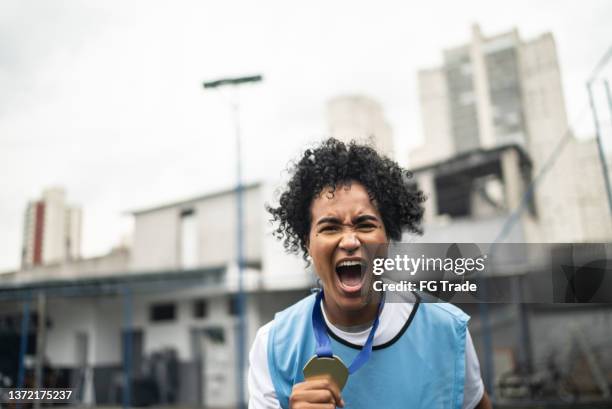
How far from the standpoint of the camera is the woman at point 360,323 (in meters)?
1.60

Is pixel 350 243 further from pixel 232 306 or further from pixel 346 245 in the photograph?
pixel 232 306

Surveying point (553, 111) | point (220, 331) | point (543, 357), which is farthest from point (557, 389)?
point (553, 111)

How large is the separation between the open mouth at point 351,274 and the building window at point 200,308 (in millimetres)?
16150

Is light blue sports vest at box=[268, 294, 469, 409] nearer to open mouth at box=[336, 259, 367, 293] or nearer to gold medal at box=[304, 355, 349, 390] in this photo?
open mouth at box=[336, 259, 367, 293]

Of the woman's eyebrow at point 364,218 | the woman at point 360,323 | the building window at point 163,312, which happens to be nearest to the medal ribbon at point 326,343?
the woman at point 360,323

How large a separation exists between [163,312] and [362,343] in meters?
17.2

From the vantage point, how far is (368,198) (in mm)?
1725

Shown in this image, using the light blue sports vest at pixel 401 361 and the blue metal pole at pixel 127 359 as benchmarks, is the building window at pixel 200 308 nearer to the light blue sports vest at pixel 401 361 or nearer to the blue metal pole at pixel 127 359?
the blue metal pole at pixel 127 359

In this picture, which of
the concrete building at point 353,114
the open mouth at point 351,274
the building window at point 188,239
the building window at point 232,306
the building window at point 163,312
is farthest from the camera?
the concrete building at point 353,114

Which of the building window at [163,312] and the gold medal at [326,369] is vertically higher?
the building window at [163,312]

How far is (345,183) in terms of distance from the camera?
175cm

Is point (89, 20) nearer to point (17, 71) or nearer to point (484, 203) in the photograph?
point (17, 71)

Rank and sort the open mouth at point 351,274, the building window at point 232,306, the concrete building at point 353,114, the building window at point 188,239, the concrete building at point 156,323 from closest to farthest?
the open mouth at point 351,274
the concrete building at point 156,323
the building window at point 232,306
the building window at point 188,239
the concrete building at point 353,114

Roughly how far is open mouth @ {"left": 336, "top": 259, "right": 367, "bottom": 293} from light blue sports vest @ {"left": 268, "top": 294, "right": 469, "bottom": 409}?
20cm
